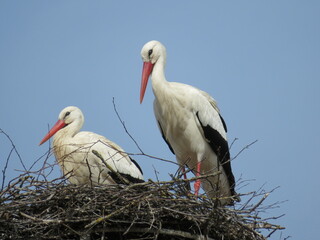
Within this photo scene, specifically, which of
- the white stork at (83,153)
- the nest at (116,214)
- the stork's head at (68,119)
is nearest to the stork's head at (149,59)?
the white stork at (83,153)

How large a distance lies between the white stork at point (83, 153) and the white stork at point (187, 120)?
613 mm

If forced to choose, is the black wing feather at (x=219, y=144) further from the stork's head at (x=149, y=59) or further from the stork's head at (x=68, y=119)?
the stork's head at (x=68, y=119)

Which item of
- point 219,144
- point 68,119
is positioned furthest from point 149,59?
point 68,119

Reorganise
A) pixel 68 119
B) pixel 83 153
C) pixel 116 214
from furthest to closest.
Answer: pixel 68 119 < pixel 83 153 < pixel 116 214

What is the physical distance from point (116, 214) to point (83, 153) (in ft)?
8.24

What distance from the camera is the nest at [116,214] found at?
523cm

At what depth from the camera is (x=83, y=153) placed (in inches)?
301

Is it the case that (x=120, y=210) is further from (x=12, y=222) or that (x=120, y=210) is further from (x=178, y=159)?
(x=178, y=159)

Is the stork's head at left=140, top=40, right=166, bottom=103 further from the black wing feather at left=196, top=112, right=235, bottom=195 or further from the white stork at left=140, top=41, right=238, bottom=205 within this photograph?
the black wing feather at left=196, top=112, right=235, bottom=195

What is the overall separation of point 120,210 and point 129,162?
278 cm

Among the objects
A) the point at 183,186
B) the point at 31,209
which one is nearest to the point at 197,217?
the point at 183,186

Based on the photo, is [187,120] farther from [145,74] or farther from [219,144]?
[145,74]

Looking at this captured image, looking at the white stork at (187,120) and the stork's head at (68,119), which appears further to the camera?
the stork's head at (68,119)

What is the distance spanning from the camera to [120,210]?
5.19 meters
